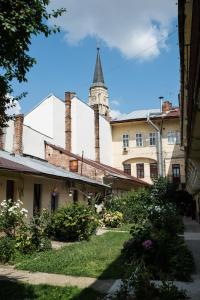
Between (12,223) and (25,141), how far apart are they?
15.5 m

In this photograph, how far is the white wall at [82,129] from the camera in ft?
119

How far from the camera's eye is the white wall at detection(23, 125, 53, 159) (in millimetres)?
27203

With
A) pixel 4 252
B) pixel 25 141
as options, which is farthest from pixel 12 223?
pixel 25 141

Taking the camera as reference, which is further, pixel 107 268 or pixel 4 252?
pixel 4 252

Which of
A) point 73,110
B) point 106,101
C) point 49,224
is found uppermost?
point 106,101

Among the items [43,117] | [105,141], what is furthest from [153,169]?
[43,117]

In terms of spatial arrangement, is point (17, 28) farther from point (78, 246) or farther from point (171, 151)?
point (171, 151)

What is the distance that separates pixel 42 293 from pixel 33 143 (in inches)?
854

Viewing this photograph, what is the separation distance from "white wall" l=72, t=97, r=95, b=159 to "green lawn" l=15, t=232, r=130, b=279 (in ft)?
78.4

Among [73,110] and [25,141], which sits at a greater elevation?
[73,110]

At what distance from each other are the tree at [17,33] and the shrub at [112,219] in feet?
55.9

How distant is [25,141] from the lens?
27.1 metres

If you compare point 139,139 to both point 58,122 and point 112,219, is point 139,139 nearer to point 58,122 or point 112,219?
point 58,122

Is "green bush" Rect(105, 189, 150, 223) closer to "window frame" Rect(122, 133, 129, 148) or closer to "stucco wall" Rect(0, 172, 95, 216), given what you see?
"stucco wall" Rect(0, 172, 95, 216)
